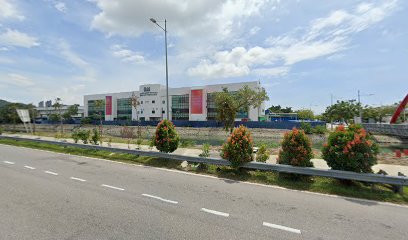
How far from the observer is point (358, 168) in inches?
259

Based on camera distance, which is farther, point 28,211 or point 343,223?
point 28,211

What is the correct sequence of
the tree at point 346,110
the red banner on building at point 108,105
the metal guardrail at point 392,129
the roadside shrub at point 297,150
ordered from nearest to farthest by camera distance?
the roadside shrub at point 297,150 < the metal guardrail at point 392,129 < the tree at point 346,110 < the red banner on building at point 108,105

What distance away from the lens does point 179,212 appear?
192 inches

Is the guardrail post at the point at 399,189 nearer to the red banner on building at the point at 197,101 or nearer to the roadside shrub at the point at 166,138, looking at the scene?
the roadside shrub at the point at 166,138

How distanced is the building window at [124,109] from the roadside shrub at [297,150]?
279 feet

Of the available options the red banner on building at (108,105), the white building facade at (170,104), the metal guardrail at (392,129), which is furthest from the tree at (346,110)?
the red banner on building at (108,105)

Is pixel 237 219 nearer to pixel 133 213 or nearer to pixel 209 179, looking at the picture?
pixel 133 213

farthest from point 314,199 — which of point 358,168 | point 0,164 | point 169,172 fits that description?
point 0,164

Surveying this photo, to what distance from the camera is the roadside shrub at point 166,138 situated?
419 inches

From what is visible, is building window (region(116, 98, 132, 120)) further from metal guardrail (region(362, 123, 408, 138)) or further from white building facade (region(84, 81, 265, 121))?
metal guardrail (region(362, 123, 408, 138))

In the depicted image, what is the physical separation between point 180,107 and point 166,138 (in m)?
66.5

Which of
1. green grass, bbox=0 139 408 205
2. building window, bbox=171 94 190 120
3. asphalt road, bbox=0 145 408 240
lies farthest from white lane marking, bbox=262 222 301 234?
building window, bbox=171 94 190 120

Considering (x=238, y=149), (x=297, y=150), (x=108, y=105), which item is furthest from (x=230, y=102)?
(x=108, y=105)

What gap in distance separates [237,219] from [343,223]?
2.24m
